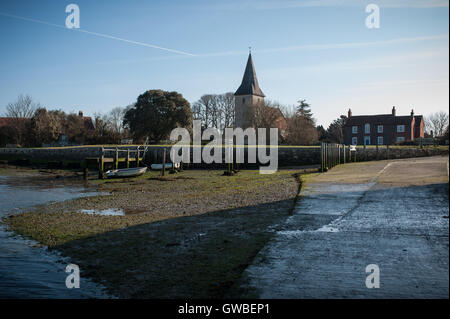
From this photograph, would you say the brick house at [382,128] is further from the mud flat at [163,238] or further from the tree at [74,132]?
the mud flat at [163,238]

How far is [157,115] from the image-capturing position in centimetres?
6059

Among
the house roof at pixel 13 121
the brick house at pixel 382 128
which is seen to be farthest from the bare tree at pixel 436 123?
the house roof at pixel 13 121

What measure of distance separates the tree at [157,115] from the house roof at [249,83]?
2134 cm

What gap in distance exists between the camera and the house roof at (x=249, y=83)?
80750mm

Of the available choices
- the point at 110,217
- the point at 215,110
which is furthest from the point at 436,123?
the point at 110,217

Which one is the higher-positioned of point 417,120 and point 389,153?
point 417,120

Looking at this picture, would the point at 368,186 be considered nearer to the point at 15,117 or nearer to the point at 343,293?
the point at 343,293

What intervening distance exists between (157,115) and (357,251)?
56934 mm

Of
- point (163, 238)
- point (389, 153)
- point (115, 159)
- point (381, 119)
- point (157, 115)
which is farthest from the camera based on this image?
point (381, 119)

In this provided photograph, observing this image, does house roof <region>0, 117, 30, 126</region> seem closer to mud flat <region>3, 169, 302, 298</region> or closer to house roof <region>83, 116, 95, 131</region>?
house roof <region>83, 116, 95, 131</region>

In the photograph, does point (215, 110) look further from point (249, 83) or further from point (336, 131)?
point (336, 131)
